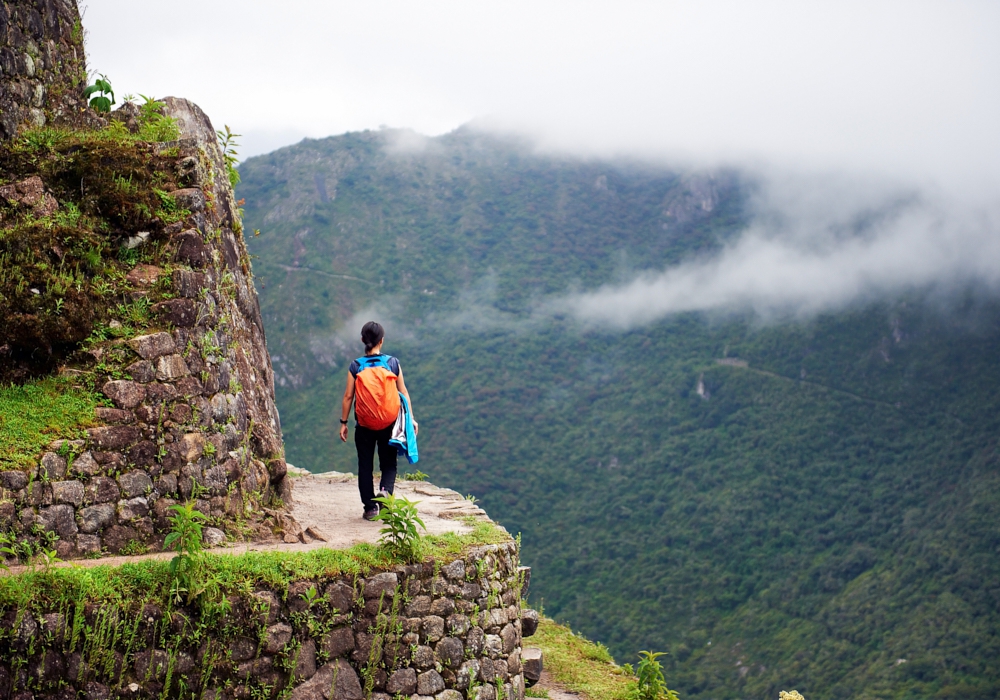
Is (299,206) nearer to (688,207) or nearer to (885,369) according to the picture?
(688,207)

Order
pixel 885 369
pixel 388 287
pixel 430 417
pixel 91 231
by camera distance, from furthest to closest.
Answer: pixel 388 287 < pixel 885 369 < pixel 430 417 < pixel 91 231

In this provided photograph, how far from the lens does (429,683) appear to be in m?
6.83

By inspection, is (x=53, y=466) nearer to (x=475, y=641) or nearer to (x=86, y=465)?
(x=86, y=465)

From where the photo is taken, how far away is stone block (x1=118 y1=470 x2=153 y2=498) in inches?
256

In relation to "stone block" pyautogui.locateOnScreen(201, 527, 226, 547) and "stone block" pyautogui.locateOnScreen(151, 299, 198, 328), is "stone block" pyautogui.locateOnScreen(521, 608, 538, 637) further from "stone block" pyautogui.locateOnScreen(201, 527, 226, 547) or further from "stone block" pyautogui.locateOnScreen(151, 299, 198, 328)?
"stone block" pyautogui.locateOnScreen(151, 299, 198, 328)

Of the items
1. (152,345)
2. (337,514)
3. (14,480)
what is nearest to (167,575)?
(14,480)

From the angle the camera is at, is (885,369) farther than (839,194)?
No

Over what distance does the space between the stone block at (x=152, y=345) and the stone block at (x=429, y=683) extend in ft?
11.3

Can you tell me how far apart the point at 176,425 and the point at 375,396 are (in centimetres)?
170

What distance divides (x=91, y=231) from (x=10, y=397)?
180 centimetres

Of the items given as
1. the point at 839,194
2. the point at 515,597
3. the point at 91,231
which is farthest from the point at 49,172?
the point at 839,194

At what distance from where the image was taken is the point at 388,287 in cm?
6731

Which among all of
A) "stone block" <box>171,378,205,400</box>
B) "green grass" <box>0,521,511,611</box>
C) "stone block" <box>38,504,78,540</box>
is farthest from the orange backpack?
"stone block" <box>38,504,78,540</box>

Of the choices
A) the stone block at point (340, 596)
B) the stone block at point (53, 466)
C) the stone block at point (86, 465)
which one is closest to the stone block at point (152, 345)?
the stone block at point (86, 465)
